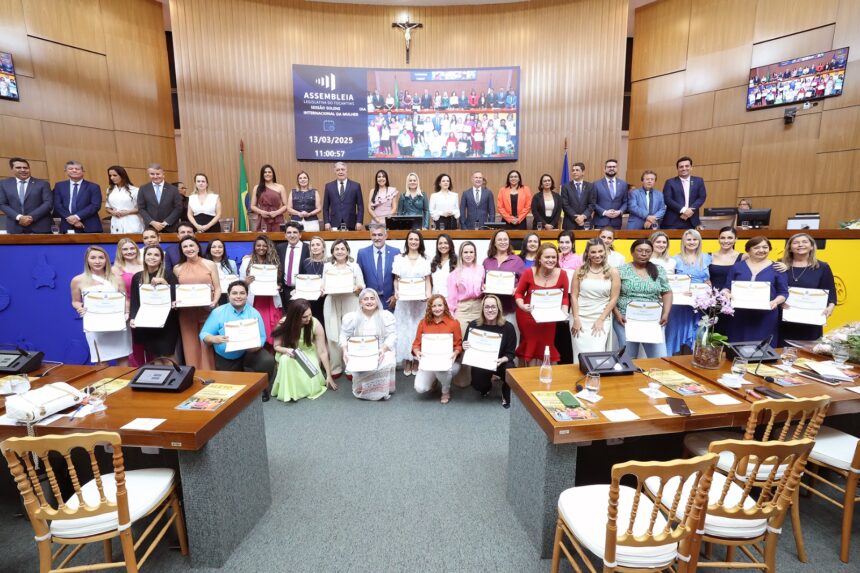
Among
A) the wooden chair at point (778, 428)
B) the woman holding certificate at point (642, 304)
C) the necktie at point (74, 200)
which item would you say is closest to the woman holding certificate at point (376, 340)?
the woman holding certificate at point (642, 304)

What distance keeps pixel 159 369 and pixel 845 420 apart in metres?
4.57

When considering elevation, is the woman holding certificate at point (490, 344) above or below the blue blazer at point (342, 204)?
below

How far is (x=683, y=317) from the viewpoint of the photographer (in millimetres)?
4227

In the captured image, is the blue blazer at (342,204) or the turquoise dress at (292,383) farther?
the blue blazer at (342,204)

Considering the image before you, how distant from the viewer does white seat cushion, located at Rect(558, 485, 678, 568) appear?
1.60 meters

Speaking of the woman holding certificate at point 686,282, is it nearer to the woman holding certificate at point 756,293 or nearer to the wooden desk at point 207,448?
the woman holding certificate at point 756,293

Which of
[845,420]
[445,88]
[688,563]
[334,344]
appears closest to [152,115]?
[445,88]

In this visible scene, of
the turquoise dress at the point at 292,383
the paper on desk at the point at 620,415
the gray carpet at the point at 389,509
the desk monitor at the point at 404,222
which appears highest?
the desk monitor at the point at 404,222

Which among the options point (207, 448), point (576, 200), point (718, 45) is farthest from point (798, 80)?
point (207, 448)

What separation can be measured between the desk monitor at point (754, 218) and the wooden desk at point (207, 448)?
5.89m

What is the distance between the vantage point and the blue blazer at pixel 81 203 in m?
5.06

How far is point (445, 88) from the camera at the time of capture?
8266 mm

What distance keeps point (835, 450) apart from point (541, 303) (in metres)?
2.01

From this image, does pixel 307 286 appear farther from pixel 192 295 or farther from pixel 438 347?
pixel 438 347
